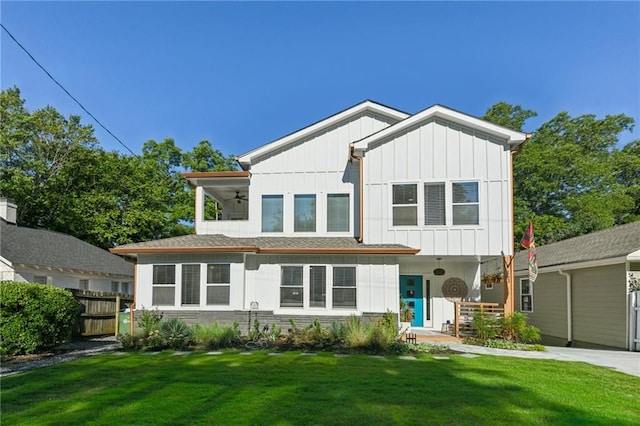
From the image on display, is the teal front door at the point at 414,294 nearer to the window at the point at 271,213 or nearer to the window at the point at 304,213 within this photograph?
the window at the point at 304,213

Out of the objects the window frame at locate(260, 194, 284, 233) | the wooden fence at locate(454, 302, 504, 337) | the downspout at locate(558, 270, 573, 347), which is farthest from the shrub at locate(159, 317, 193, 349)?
the downspout at locate(558, 270, 573, 347)

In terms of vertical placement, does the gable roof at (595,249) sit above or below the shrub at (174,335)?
above

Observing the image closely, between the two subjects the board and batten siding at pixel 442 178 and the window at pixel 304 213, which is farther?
the window at pixel 304 213

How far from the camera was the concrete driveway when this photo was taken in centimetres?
999

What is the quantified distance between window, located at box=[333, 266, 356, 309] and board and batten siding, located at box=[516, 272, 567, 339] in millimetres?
8301

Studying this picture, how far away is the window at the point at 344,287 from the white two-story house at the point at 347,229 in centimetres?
3

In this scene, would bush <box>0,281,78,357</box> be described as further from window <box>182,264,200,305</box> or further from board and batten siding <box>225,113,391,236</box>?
board and batten siding <box>225,113,391,236</box>

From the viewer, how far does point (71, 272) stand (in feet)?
63.2

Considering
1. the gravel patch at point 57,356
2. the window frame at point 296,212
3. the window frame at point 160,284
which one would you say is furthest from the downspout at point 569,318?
the gravel patch at point 57,356

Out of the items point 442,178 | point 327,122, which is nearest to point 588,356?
point 442,178

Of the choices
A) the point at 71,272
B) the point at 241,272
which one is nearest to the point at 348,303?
the point at 241,272

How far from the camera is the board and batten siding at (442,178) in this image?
14.5 meters

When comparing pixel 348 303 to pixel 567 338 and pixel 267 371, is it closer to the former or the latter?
pixel 267 371

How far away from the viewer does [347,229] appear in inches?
632
